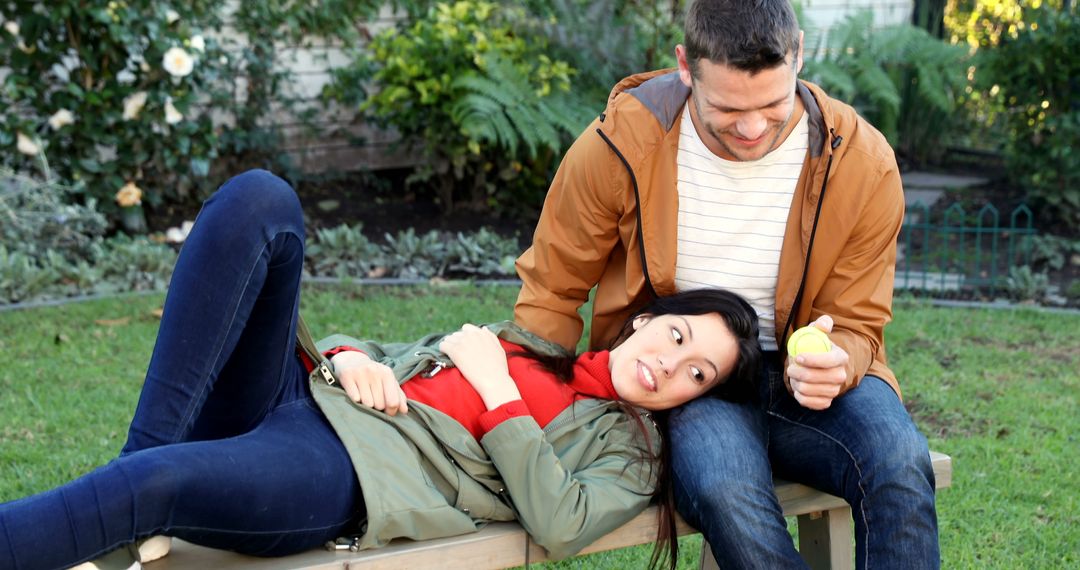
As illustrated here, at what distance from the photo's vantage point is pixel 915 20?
10.1 m

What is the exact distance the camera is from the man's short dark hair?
255 centimetres

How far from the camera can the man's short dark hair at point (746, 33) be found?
2.55m

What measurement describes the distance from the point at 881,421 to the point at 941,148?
7522mm

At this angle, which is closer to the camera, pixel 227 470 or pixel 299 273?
pixel 227 470

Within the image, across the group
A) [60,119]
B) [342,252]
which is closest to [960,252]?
[342,252]

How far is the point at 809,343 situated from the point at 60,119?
5246mm

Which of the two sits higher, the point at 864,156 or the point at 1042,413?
the point at 864,156

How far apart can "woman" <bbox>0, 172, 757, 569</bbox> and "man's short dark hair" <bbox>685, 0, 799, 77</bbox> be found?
1.97 ft

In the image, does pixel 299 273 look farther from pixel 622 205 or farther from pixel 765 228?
pixel 765 228

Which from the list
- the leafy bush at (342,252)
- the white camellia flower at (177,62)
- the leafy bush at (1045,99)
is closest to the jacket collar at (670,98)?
the leafy bush at (342,252)

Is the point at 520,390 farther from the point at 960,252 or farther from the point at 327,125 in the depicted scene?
the point at 327,125

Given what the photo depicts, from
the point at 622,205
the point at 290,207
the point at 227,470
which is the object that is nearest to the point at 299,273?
the point at 290,207

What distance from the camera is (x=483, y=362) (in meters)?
2.65

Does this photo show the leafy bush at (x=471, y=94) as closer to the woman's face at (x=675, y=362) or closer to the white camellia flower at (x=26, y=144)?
the white camellia flower at (x=26, y=144)
